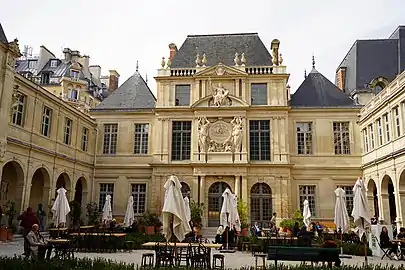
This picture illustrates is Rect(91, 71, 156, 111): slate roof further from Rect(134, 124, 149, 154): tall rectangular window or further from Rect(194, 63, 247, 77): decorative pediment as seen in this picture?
Rect(194, 63, 247, 77): decorative pediment

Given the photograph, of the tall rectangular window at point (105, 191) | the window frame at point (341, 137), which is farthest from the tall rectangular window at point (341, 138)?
the tall rectangular window at point (105, 191)

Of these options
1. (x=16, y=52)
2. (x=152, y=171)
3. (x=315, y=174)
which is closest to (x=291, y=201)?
(x=315, y=174)

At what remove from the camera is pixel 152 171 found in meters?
22.1

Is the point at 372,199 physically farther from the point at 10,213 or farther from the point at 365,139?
the point at 10,213

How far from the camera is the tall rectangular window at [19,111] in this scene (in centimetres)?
1510

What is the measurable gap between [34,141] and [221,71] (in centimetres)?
1099

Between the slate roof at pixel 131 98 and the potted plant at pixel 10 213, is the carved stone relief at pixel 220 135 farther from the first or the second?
the potted plant at pixel 10 213

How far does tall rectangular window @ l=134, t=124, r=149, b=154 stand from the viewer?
2286 centimetres

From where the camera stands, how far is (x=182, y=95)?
894 inches

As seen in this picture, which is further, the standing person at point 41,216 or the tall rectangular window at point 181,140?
the tall rectangular window at point 181,140

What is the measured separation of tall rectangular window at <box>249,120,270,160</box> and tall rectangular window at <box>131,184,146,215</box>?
6.70 meters

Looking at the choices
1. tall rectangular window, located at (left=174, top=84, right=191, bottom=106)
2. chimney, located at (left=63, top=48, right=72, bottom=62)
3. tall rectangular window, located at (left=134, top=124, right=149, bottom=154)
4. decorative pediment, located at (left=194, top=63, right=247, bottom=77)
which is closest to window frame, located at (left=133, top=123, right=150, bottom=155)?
tall rectangular window, located at (left=134, top=124, right=149, bottom=154)

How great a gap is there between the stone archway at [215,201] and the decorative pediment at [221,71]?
6.35 meters

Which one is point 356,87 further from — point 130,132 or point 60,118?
point 60,118
